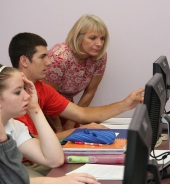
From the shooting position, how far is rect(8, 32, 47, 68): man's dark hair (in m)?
2.39

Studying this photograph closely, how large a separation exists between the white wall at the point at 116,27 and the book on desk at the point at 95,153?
1.58 metres

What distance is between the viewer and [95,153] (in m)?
1.81

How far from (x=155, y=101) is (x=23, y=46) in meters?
1.15

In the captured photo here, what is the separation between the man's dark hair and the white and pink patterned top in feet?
1.63

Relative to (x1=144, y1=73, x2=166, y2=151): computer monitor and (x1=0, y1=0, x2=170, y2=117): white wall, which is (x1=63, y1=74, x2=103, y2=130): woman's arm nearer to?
(x1=0, y1=0, x2=170, y2=117): white wall

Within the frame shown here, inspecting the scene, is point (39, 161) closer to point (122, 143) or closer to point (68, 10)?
point (122, 143)

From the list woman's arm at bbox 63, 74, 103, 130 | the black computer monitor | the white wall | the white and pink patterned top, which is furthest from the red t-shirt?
the white wall

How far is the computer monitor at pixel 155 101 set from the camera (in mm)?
1426

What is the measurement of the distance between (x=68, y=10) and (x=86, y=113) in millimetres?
1169

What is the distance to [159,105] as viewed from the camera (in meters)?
1.49

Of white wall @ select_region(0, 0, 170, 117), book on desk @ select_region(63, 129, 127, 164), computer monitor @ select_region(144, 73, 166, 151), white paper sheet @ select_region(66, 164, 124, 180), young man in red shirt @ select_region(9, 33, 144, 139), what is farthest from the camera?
white wall @ select_region(0, 0, 170, 117)

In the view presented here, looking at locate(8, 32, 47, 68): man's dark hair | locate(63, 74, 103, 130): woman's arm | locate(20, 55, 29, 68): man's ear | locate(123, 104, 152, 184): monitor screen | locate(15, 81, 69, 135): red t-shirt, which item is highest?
locate(123, 104, 152, 184): monitor screen

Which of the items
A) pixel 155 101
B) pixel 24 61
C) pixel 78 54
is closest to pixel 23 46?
pixel 24 61

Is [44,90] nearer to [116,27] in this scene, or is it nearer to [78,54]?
[78,54]
